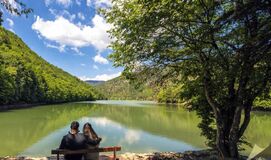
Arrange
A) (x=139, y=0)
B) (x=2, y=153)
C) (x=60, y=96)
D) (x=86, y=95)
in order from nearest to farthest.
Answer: (x=139, y=0) < (x=2, y=153) < (x=60, y=96) < (x=86, y=95)

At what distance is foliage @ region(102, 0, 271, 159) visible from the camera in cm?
922

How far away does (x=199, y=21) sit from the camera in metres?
10.3

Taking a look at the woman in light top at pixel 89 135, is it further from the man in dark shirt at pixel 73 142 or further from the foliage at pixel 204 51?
the foliage at pixel 204 51

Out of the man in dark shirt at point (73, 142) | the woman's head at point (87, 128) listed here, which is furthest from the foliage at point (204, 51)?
the man in dark shirt at point (73, 142)

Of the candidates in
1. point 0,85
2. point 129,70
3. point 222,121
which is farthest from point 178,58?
point 0,85

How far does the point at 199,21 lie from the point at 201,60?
1277 mm

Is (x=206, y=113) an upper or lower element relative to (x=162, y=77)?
lower

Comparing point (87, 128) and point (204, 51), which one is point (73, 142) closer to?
point (87, 128)

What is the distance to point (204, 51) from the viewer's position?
1111 centimetres

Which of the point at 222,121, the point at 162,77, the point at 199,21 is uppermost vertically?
the point at 199,21

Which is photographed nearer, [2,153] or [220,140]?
[220,140]

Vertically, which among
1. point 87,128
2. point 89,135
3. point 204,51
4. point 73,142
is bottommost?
point 73,142

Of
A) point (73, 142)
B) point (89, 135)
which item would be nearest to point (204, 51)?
point (89, 135)

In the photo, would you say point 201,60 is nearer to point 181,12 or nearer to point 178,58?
point 178,58
